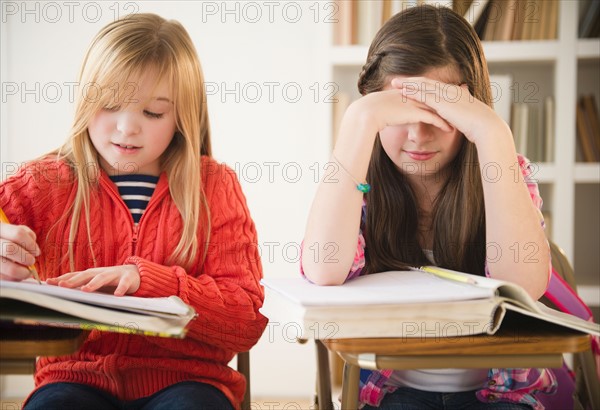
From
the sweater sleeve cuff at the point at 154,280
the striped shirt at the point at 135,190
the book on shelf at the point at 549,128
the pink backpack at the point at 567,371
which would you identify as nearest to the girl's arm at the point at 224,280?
the sweater sleeve cuff at the point at 154,280

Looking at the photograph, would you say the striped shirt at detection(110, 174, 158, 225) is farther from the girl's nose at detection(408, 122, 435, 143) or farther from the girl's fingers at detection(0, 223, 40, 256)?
the girl's nose at detection(408, 122, 435, 143)

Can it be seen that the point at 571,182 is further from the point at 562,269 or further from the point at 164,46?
the point at 164,46

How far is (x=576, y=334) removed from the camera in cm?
78

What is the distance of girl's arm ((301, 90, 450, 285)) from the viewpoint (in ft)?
3.34

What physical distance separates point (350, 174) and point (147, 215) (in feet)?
1.30

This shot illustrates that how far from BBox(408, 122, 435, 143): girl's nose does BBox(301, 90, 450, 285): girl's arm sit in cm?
6

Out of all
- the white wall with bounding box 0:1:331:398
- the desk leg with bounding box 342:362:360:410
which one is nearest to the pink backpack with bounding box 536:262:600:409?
the desk leg with bounding box 342:362:360:410

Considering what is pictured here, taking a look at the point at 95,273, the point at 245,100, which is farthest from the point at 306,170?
the point at 95,273

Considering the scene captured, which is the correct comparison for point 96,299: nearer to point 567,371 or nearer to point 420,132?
point 420,132

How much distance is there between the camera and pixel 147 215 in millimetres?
1222

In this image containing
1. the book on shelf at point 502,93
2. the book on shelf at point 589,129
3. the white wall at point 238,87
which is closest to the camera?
the book on shelf at point 502,93

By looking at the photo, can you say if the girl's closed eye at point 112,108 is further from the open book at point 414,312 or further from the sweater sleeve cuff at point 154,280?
the open book at point 414,312

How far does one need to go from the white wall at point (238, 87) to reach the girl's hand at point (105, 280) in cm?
138

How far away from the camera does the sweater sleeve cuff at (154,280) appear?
1.02m
